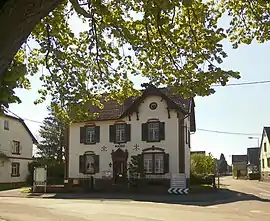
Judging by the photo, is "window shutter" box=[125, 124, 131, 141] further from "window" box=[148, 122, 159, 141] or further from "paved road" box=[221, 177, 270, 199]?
"paved road" box=[221, 177, 270, 199]

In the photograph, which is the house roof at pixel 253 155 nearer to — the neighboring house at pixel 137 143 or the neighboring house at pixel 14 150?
the neighboring house at pixel 14 150

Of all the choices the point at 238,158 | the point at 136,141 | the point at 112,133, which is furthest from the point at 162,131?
the point at 238,158

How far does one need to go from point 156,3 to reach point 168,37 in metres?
2.13

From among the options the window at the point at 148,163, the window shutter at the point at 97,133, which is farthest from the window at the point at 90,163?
the window at the point at 148,163

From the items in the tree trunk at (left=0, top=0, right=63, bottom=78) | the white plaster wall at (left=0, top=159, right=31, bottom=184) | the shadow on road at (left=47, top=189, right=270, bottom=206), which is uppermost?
the tree trunk at (left=0, top=0, right=63, bottom=78)

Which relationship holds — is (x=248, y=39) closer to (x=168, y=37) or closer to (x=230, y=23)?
(x=230, y=23)

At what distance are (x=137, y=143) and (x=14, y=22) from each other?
35610 mm

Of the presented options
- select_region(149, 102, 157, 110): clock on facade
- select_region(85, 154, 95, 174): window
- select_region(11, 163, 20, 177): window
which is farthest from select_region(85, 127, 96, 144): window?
select_region(11, 163, 20, 177): window

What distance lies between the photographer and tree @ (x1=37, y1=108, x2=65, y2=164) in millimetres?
62094

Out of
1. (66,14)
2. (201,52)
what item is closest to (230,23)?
(201,52)

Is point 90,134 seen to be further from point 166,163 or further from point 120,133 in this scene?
point 166,163

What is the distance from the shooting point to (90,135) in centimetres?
4275

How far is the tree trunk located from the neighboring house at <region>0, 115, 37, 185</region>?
45.6 m

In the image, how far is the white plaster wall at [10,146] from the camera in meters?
50.3
